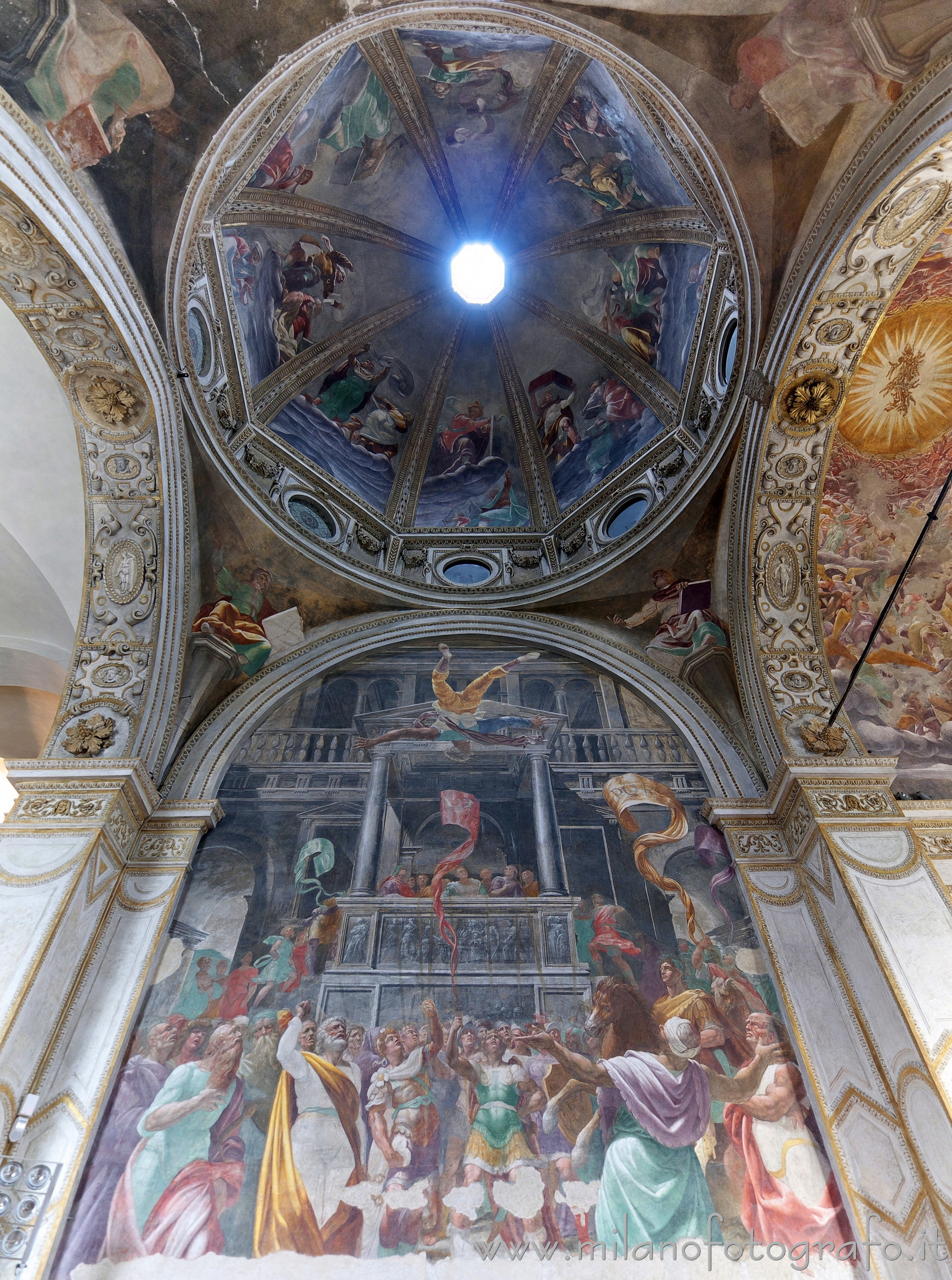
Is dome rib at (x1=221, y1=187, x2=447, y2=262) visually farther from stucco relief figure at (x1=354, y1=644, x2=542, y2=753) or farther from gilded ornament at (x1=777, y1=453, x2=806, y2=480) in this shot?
gilded ornament at (x1=777, y1=453, x2=806, y2=480)

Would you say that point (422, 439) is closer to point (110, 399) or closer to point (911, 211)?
point (110, 399)

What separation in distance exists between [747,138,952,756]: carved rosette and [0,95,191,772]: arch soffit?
6946 mm

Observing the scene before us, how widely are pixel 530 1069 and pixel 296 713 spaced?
17.4ft

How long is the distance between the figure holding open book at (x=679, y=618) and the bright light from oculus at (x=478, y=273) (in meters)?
7.56

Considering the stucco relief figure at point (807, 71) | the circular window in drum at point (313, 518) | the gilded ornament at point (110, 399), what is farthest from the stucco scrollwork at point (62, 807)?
the stucco relief figure at point (807, 71)

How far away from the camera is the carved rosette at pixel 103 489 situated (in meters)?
8.56

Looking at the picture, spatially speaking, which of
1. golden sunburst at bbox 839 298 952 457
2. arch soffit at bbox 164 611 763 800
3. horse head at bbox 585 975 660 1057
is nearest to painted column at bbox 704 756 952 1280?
arch soffit at bbox 164 611 763 800

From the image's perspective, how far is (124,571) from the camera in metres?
9.95

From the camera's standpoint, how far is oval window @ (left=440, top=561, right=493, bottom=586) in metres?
13.4

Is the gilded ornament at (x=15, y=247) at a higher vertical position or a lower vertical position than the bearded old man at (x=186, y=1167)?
higher

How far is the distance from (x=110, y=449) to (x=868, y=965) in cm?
935

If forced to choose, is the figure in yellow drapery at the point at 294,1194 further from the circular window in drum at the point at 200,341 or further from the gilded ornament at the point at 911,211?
the gilded ornament at the point at 911,211

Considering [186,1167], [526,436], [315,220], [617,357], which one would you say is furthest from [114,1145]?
[617,357]

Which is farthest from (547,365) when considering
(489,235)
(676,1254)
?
(676,1254)
